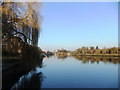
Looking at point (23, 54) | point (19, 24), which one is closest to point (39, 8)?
point (19, 24)

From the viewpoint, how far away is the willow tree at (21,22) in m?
3.66

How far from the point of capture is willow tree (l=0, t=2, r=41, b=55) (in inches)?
144

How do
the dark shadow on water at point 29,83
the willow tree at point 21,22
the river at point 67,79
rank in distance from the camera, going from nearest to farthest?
the willow tree at point 21,22, the dark shadow on water at point 29,83, the river at point 67,79

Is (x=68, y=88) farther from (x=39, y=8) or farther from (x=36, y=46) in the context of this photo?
(x=39, y=8)

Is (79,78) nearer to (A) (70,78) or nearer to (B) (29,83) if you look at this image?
(A) (70,78)

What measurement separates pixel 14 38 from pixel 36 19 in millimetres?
1031

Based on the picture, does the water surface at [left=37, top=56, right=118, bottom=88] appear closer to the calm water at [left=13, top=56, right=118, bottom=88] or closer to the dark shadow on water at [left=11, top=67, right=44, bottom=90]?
the calm water at [left=13, top=56, right=118, bottom=88]

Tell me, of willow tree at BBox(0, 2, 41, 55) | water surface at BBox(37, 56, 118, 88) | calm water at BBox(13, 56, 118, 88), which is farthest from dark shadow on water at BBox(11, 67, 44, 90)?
willow tree at BBox(0, 2, 41, 55)

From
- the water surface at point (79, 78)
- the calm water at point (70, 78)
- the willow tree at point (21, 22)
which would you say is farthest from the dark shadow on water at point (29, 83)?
the willow tree at point (21, 22)

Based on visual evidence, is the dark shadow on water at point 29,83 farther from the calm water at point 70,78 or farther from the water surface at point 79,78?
the water surface at point 79,78

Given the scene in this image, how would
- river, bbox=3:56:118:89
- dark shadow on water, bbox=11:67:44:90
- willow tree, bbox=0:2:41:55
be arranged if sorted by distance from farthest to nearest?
river, bbox=3:56:118:89 → dark shadow on water, bbox=11:67:44:90 → willow tree, bbox=0:2:41:55

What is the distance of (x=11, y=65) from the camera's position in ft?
20.5

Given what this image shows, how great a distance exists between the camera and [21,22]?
12.9ft

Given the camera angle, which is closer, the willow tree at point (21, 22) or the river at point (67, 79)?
the willow tree at point (21, 22)
